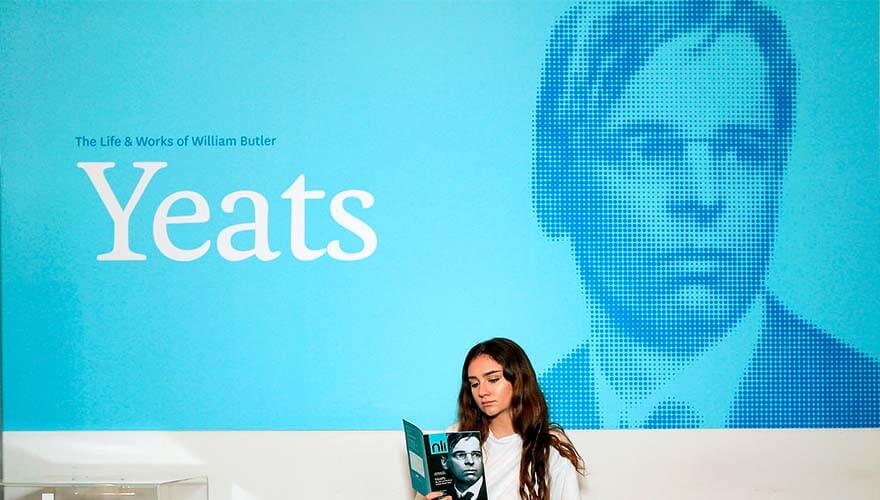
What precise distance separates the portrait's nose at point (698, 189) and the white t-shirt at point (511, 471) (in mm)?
1224

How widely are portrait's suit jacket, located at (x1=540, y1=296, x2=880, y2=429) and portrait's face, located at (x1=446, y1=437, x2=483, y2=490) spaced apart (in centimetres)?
73

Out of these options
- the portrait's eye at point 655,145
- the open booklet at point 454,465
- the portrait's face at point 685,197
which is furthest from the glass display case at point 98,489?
the portrait's eye at point 655,145

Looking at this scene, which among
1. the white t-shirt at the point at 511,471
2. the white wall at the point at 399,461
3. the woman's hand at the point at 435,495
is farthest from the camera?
the white wall at the point at 399,461

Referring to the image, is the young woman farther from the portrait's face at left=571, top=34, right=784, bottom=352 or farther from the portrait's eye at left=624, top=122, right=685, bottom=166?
the portrait's eye at left=624, top=122, right=685, bottom=166

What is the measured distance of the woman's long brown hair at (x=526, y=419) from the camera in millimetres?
3541

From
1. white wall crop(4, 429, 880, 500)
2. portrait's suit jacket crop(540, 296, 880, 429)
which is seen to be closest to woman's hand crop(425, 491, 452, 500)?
white wall crop(4, 429, 880, 500)

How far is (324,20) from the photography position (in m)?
4.04

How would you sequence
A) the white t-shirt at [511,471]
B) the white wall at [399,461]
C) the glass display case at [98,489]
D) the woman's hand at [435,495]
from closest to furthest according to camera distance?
the woman's hand at [435,495]
the white t-shirt at [511,471]
the glass display case at [98,489]
the white wall at [399,461]

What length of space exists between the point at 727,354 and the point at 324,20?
2311 millimetres

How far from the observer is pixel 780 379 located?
399 cm

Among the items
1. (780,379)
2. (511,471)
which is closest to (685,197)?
(780,379)

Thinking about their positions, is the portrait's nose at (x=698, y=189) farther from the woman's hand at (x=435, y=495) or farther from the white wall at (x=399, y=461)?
the woman's hand at (x=435, y=495)

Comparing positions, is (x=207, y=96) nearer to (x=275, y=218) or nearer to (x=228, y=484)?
(x=275, y=218)

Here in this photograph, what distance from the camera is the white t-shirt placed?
11.6 feet
